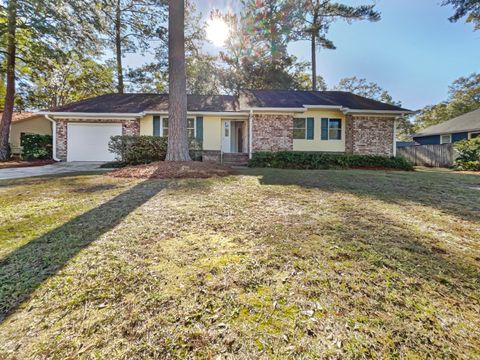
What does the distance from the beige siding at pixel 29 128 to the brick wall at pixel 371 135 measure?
22.0m

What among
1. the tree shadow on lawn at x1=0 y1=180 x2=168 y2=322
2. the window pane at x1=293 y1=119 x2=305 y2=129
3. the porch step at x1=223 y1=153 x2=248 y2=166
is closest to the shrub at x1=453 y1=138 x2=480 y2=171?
the window pane at x1=293 y1=119 x2=305 y2=129

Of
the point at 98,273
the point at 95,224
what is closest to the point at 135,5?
the point at 95,224

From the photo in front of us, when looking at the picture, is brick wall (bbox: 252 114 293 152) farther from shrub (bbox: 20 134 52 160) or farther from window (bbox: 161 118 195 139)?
shrub (bbox: 20 134 52 160)

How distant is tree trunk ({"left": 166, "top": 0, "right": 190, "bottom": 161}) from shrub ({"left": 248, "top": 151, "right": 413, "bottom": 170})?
3885 millimetres

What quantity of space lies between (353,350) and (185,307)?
109 centimetres

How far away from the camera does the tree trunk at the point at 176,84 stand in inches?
318

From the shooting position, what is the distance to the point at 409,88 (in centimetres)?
3375

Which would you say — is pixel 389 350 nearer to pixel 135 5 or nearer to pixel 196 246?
pixel 196 246

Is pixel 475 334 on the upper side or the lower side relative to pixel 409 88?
lower

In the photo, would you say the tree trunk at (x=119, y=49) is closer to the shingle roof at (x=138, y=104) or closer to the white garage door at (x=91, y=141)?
the shingle roof at (x=138, y=104)

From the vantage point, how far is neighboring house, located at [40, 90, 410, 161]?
41.7 feet

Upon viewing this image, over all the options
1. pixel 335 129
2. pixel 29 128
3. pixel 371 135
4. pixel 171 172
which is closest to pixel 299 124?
pixel 335 129

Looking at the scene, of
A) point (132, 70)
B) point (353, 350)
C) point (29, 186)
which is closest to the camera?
point (353, 350)

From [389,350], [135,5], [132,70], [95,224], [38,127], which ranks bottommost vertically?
[389,350]
